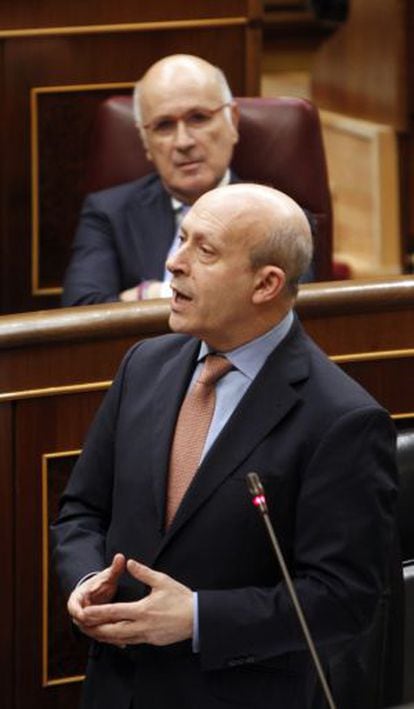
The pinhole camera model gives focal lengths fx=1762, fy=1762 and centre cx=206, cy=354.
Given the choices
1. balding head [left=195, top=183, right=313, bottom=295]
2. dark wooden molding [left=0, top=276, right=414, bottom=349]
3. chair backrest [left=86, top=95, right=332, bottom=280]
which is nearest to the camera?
balding head [left=195, top=183, right=313, bottom=295]

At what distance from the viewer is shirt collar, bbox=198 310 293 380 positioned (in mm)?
1423

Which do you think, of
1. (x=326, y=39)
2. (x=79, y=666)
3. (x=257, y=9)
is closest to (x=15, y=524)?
(x=79, y=666)

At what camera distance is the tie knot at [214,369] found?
4.71ft

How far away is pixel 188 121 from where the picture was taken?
2.29m

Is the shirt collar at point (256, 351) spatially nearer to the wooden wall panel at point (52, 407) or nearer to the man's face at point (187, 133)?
the wooden wall panel at point (52, 407)

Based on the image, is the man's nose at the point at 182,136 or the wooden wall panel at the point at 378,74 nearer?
the man's nose at the point at 182,136

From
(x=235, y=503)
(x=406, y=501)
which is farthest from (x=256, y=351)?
(x=406, y=501)

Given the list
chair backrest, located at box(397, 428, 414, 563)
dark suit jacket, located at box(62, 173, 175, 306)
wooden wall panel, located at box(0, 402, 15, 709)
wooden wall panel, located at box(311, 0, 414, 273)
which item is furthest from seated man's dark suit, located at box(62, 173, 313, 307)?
wooden wall panel, located at box(311, 0, 414, 273)

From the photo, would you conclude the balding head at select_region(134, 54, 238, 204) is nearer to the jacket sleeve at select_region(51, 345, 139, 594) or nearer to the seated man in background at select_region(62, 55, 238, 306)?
the seated man in background at select_region(62, 55, 238, 306)

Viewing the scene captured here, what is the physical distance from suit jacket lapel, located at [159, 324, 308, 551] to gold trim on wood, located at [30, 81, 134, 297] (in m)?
1.37

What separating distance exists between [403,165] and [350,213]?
18 centimetres

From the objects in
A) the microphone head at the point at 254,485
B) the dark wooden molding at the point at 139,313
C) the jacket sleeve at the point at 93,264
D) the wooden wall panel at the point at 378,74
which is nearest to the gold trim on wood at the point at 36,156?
the jacket sleeve at the point at 93,264

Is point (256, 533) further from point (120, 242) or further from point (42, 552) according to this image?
point (120, 242)

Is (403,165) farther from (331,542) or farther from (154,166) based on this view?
(331,542)
